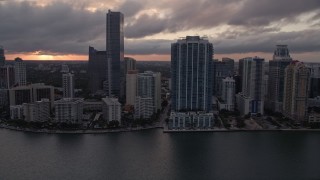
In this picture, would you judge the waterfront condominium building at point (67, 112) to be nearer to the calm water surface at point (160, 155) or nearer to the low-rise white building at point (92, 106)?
the calm water surface at point (160, 155)

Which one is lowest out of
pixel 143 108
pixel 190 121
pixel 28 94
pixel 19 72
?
pixel 190 121

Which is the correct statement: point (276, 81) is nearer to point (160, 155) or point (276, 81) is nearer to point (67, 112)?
point (160, 155)

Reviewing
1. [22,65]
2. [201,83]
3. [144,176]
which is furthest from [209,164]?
[22,65]

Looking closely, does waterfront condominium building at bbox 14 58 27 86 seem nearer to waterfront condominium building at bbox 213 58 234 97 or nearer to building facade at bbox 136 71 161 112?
building facade at bbox 136 71 161 112

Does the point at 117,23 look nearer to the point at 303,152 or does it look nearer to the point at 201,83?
the point at 201,83

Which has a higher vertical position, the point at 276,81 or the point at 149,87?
the point at 276,81

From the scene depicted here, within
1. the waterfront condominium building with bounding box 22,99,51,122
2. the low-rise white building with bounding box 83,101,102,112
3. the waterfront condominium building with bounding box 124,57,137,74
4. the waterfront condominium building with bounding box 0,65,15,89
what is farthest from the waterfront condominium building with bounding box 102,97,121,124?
the waterfront condominium building with bounding box 124,57,137,74

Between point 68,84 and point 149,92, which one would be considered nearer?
point 149,92

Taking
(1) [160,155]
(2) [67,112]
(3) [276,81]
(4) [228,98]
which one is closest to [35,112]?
(2) [67,112]
